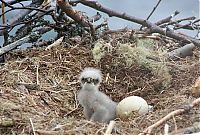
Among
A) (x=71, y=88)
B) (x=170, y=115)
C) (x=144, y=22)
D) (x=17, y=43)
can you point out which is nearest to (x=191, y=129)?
(x=170, y=115)

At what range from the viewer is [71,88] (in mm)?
1824

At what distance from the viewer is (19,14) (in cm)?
208

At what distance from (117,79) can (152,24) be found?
26cm

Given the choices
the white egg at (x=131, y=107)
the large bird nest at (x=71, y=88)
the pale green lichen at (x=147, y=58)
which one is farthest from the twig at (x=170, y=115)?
the pale green lichen at (x=147, y=58)

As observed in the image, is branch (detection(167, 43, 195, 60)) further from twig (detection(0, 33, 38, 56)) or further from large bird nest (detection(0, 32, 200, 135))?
twig (detection(0, 33, 38, 56))

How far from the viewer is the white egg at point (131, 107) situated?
1.67 meters

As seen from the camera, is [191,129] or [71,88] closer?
[191,129]

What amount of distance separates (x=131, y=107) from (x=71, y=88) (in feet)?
0.74

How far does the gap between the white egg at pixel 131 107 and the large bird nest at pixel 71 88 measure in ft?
0.09

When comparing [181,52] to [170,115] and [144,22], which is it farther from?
[170,115]

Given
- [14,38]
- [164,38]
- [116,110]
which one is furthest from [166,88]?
[14,38]

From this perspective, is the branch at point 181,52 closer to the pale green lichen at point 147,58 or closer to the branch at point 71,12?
the pale green lichen at point 147,58

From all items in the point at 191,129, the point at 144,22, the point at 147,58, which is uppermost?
the point at 144,22

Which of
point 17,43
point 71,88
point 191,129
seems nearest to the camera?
point 191,129
